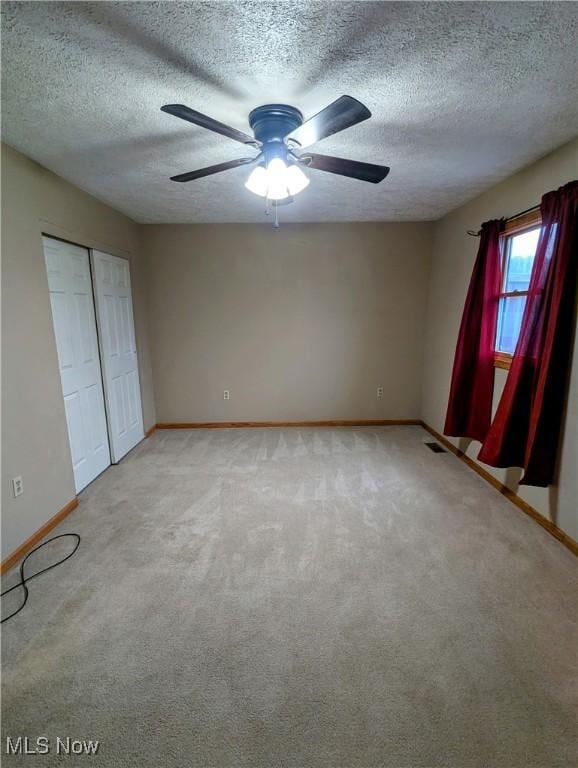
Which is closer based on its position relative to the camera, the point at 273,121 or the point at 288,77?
the point at 288,77

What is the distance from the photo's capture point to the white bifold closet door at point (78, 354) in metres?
2.56

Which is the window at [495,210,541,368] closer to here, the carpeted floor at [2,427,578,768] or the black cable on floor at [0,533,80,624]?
the carpeted floor at [2,427,578,768]

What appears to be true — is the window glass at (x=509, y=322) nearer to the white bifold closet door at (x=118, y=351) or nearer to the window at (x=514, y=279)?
the window at (x=514, y=279)

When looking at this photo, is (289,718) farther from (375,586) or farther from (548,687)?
(548,687)

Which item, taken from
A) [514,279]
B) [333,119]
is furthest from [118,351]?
[514,279]

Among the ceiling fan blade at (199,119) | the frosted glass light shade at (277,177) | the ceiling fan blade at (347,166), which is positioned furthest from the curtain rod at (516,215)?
the ceiling fan blade at (199,119)

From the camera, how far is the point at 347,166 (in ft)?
5.65

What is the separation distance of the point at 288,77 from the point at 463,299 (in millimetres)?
2620

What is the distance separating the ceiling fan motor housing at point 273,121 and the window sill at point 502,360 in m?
2.28

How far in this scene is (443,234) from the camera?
3791mm

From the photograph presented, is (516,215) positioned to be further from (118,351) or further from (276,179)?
(118,351)

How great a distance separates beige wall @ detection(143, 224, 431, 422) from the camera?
13.3 ft

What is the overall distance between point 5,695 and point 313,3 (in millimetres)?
2727

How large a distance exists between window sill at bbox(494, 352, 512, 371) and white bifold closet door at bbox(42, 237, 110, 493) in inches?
137
